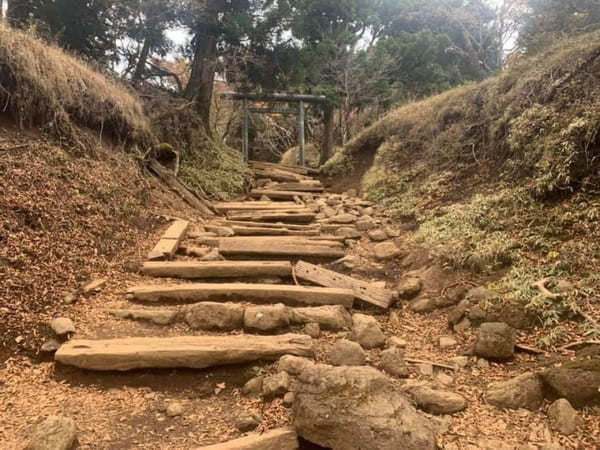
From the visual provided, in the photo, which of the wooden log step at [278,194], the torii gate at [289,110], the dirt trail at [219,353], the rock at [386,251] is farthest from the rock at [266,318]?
the torii gate at [289,110]

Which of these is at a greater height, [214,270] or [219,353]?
[214,270]

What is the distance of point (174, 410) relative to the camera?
2.20 m

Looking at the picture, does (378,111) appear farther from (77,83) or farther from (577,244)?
(577,244)

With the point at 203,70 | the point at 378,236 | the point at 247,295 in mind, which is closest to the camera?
the point at 247,295

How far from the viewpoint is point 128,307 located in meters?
3.32

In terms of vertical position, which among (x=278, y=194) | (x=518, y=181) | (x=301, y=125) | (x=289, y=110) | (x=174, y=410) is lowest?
(x=174, y=410)

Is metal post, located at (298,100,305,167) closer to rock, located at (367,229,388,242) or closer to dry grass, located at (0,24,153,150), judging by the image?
dry grass, located at (0,24,153,150)

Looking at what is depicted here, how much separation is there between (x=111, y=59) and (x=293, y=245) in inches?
295

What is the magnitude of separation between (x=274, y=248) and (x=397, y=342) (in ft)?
7.03

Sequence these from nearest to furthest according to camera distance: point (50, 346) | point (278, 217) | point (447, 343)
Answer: point (50, 346) → point (447, 343) → point (278, 217)

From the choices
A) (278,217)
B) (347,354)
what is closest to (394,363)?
(347,354)

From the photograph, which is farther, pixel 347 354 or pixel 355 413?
pixel 347 354

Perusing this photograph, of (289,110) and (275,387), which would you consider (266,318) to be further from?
(289,110)

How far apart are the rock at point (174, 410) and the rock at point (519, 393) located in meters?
1.77
